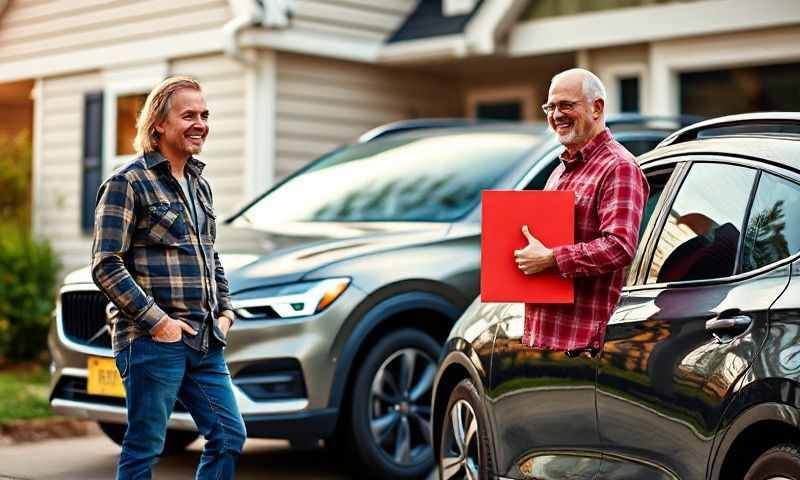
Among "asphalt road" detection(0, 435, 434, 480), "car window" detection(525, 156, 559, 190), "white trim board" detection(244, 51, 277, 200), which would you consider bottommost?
"asphalt road" detection(0, 435, 434, 480)

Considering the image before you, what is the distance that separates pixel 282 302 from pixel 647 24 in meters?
6.54

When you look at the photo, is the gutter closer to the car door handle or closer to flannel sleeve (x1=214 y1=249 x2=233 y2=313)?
flannel sleeve (x1=214 y1=249 x2=233 y2=313)

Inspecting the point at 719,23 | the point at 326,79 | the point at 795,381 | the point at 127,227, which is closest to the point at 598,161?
the point at 795,381

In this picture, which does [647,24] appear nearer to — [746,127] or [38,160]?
[38,160]

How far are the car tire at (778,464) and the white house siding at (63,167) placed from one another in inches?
485

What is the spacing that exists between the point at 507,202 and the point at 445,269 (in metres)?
2.75

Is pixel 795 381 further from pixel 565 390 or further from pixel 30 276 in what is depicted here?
pixel 30 276

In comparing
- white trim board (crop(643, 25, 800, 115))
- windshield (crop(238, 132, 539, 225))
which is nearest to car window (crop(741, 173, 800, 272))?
windshield (crop(238, 132, 539, 225))

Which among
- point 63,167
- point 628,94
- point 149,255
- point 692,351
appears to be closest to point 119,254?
point 149,255

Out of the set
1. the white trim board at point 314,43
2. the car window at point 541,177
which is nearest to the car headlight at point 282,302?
the car window at point 541,177

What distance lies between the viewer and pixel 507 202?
4.73m

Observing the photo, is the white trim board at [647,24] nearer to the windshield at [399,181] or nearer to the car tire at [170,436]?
the windshield at [399,181]

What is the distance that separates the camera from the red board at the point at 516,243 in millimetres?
4680

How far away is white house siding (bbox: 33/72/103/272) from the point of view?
1574 cm
